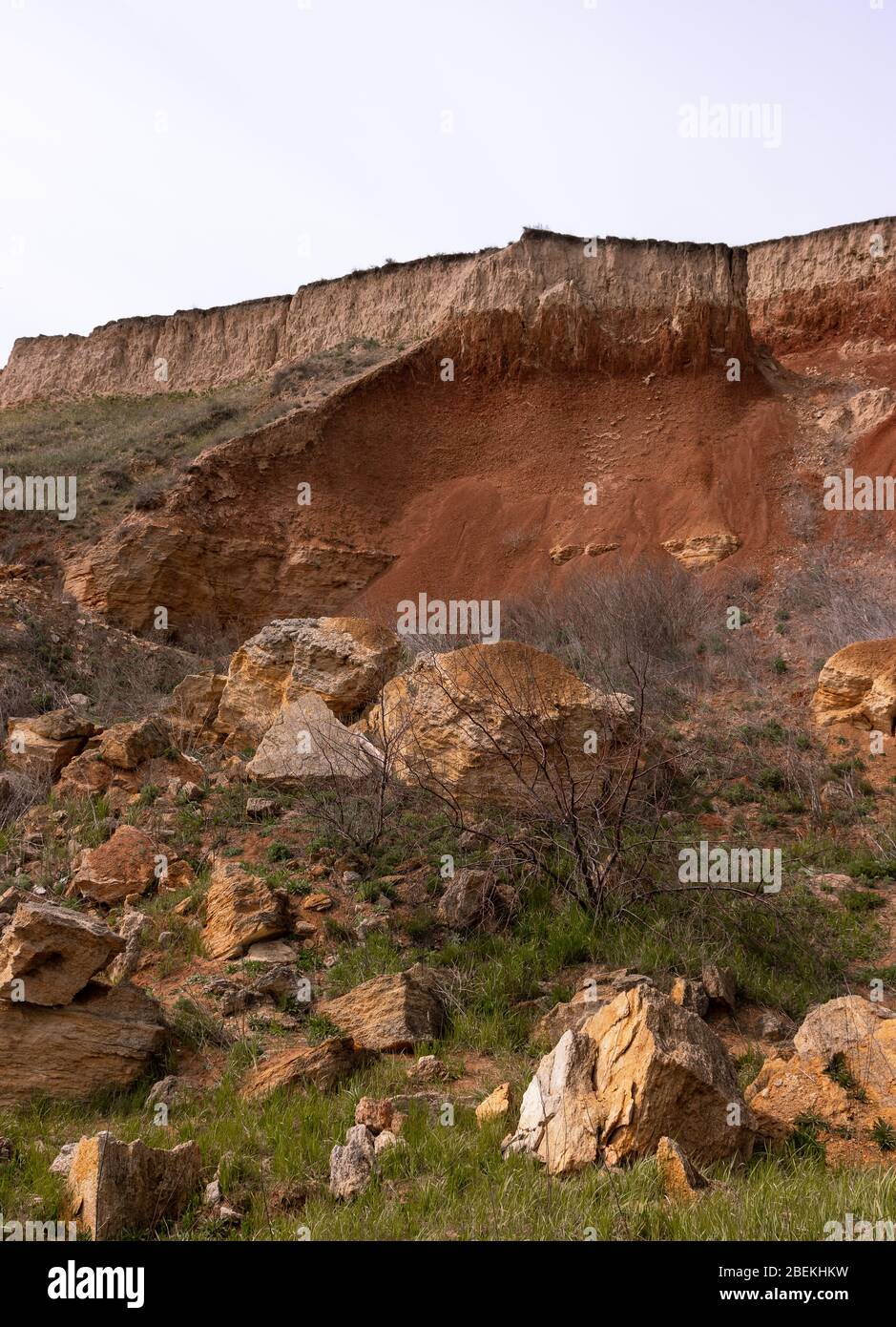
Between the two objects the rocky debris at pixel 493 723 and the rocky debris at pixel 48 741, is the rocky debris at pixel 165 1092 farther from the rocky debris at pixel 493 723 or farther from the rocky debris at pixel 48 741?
the rocky debris at pixel 48 741

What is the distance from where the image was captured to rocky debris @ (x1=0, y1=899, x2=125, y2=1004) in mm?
4578

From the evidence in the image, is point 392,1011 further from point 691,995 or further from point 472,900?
point 691,995

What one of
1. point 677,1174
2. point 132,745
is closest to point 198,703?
point 132,745

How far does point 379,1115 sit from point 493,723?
14.0 ft

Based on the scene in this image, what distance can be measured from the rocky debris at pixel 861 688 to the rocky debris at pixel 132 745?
751cm

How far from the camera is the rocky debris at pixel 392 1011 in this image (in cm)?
496

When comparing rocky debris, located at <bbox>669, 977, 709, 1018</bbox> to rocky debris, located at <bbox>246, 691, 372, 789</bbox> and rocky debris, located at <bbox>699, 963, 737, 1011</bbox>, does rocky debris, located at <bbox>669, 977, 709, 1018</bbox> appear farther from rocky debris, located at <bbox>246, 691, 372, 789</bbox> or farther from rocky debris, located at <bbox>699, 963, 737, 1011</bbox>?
rocky debris, located at <bbox>246, 691, 372, 789</bbox>

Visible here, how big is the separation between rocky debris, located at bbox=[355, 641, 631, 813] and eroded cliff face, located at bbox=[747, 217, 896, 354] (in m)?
21.7

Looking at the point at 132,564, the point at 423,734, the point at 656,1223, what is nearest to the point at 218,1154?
the point at 656,1223

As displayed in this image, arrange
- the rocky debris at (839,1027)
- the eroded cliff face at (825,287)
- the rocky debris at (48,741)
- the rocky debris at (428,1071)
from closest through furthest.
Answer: the rocky debris at (839,1027)
the rocky debris at (428,1071)
the rocky debris at (48,741)
the eroded cliff face at (825,287)

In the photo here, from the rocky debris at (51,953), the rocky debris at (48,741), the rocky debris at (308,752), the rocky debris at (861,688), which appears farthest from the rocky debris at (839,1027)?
the rocky debris at (48,741)

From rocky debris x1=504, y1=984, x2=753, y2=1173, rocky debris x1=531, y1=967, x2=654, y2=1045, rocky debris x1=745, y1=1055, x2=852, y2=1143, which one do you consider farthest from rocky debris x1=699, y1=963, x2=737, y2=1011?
rocky debris x1=504, y1=984, x2=753, y2=1173

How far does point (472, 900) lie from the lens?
20.6ft

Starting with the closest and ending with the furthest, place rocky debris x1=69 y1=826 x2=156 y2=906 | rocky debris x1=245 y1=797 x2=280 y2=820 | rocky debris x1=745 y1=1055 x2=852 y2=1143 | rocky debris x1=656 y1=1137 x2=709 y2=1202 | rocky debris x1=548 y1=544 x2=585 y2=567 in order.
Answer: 1. rocky debris x1=656 y1=1137 x2=709 y2=1202
2. rocky debris x1=745 y1=1055 x2=852 y2=1143
3. rocky debris x1=69 y1=826 x2=156 y2=906
4. rocky debris x1=245 y1=797 x2=280 y2=820
5. rocky debris x1=548 y1=544 x2=585 y2=567
